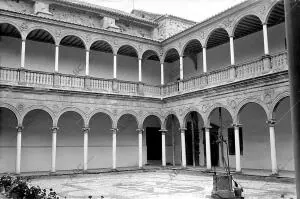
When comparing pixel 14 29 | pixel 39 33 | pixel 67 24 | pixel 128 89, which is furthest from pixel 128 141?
pixel 14 29

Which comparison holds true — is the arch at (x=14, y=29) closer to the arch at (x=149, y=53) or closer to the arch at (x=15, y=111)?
the arch at (x=15, y=111)

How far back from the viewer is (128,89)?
17734 mm

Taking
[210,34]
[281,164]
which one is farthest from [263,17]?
[281,164]

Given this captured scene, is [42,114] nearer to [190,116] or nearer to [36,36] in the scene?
[36,36]

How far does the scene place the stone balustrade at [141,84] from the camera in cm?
1320

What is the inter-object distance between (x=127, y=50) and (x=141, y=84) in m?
2.64

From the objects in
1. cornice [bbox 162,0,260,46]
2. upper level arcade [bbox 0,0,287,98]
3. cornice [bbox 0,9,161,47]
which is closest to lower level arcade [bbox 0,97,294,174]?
upper level arcade [bbox 0,0,287,98]

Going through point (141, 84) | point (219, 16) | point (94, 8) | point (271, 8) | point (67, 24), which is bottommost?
point (141, 84)

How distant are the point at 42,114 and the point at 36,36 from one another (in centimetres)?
410

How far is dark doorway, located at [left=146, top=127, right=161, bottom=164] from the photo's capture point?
2088 cm

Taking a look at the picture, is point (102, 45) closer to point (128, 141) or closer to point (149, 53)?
point (149, 53)

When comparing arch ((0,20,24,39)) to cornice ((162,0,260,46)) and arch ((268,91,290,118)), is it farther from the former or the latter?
arch ((268,91,290,118))

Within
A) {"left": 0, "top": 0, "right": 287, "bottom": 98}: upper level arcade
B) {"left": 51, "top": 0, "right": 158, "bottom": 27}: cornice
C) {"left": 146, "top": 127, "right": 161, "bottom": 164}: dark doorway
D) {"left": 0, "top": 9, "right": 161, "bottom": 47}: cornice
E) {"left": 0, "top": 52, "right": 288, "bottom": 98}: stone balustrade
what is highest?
{"left": 51, "top": 0, "right": 158, "bottom": 27}: cornice

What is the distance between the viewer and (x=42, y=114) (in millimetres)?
16453
